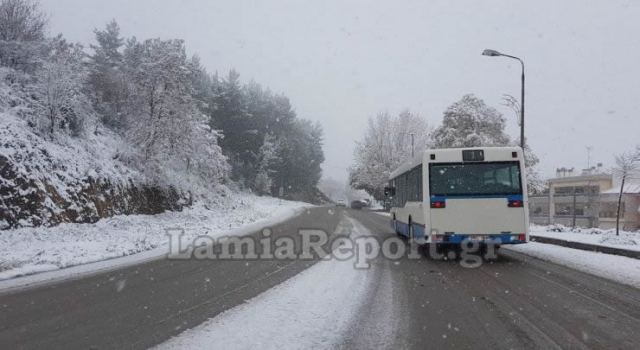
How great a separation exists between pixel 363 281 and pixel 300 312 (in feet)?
8.90

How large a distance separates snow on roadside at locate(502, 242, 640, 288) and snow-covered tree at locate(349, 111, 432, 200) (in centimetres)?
4642

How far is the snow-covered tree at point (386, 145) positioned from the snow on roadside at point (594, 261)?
152ft

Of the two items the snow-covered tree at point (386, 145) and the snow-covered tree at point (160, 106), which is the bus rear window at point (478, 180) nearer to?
the snow-covered tree at point (160, 106)

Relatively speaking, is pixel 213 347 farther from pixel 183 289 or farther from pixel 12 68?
pixel 12 68

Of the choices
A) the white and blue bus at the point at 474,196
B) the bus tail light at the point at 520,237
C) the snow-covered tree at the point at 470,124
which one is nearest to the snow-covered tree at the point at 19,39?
the white and blue bus at the point at 474,196

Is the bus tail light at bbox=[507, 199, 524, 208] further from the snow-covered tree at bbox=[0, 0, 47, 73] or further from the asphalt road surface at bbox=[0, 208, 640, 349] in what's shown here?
the snow-covered tree at bbox=[0, 0, 47, 73]

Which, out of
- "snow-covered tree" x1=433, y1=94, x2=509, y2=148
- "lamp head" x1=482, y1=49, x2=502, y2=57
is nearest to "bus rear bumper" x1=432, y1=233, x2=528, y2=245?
"lamp head" x1=482, y1=49, x2=502, y2=57

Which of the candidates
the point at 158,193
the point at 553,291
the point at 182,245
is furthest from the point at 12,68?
the point at 553,291

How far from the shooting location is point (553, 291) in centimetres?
765

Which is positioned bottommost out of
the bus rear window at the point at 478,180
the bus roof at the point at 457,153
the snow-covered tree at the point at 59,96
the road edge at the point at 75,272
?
the road edge at the point at 75,272

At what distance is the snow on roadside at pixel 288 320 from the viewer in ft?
15.8

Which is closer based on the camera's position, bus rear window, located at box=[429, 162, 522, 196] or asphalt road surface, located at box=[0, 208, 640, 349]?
asphalt road surface, located at box=[0, 208, 640, 349]

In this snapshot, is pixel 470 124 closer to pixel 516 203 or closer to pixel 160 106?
pixel 160 106

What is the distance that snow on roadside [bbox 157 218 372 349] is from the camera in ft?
15.8
